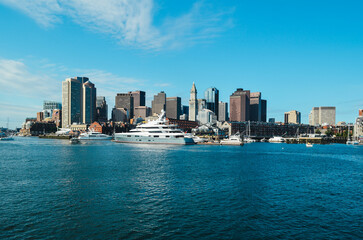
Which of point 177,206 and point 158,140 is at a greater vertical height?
point 158,140

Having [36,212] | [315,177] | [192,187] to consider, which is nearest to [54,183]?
[36,212]

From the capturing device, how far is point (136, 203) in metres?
28.5

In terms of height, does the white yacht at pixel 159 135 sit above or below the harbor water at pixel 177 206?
above

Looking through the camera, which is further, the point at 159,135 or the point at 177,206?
the point at 159,135

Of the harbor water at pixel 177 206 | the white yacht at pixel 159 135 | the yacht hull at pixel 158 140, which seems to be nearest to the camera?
the harbor water at pixel 177 206

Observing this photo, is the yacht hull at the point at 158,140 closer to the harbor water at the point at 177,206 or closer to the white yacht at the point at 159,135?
the white yacht at the point at 159,135

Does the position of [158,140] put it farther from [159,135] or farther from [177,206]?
[177,206]

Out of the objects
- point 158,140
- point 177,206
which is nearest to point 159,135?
point 158,140

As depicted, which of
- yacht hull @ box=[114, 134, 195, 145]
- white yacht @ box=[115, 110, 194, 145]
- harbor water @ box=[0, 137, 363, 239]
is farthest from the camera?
white yacht @ box=[115, 110, 194, 145]

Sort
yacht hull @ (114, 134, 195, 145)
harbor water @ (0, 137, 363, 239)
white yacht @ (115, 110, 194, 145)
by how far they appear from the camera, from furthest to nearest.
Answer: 1. white yacht @ (115, 110, 194, 145)
2. yacht hull @ (114, 134, 195, 145)
3. harbor water @ (0, 137, 363, 239)

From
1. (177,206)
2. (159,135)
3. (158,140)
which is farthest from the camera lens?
(159,135)

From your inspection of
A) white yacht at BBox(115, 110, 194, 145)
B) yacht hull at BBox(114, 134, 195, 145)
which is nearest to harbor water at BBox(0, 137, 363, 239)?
yacht hull at BBox(114, 134, 195, 145)

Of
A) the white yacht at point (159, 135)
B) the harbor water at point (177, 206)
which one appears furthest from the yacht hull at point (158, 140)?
the harbor water at point (177, 206)

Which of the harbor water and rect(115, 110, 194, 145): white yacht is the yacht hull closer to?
rect(115, 110, 194, 145): white yacht
